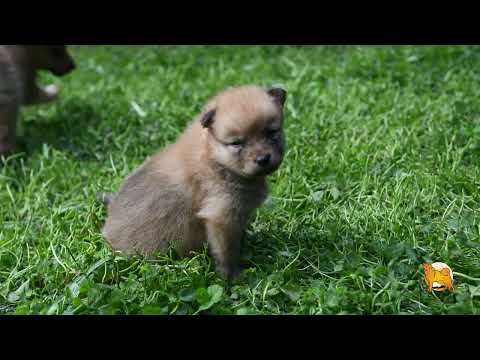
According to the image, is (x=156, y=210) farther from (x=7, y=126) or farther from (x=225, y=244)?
(x=7, y=126)

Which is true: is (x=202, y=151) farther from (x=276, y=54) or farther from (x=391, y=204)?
(x=276, y=54)

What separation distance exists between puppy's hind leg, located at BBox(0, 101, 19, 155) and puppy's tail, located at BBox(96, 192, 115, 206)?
6.47ft

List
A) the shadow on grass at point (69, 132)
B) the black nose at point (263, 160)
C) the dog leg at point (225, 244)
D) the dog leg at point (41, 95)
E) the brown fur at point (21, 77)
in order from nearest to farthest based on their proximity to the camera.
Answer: the black nose at point (263, 160)
the dog leg at point (225, 244)
the shadow on grass at point (69, 132)
the brown fur at point (21, 77)
the dog leg at point (41, 95)

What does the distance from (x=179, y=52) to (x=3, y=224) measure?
4605 mm

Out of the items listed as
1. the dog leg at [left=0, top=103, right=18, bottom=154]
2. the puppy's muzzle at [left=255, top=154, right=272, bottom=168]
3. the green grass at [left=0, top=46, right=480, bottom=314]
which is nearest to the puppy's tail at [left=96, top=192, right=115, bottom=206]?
the green grass at [left=0, top=46, right=480, bottom=314]

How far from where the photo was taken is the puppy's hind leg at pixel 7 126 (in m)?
7.06

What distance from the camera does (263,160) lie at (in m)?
4.21

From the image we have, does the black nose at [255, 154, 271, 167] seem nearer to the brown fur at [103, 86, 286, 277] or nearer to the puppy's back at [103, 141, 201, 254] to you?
the brown fur at [103, 86, 286, 277]

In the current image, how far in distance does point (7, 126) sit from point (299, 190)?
3.29m

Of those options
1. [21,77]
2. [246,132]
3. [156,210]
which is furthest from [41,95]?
[246,132]

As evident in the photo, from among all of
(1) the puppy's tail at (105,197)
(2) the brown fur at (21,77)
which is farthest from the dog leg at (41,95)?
(1) the puppy's tail at (105,197)

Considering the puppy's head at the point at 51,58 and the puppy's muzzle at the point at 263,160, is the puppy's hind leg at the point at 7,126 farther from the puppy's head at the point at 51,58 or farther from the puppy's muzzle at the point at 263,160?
the puppy's muzzle at the point at 263,160

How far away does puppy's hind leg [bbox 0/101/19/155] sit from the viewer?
7.06 metres

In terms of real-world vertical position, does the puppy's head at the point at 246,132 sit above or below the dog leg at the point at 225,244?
above
